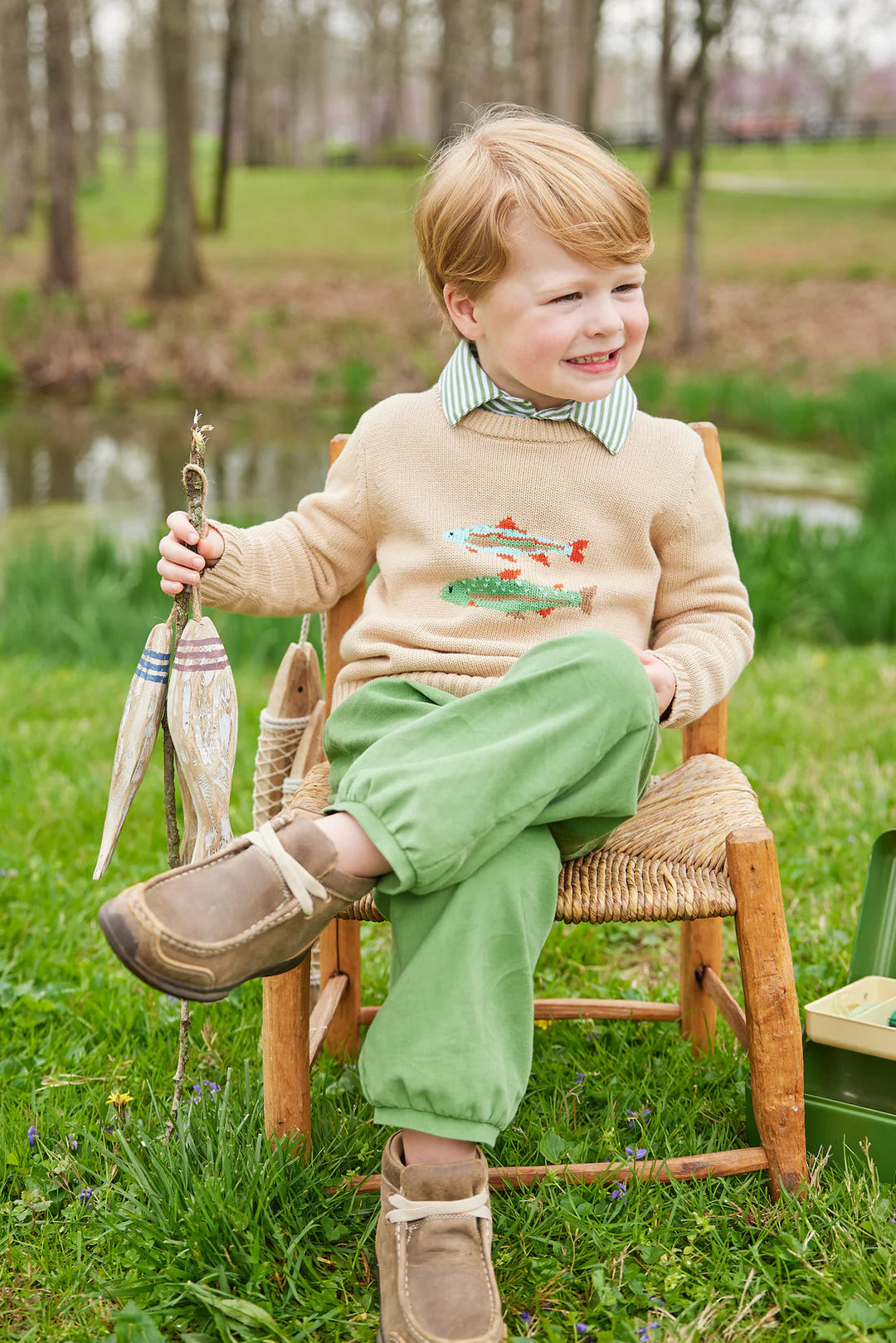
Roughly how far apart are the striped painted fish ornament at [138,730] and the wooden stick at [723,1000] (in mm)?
864

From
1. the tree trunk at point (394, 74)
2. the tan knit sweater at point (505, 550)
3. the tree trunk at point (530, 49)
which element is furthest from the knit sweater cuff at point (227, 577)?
the tree trunk at point (394, 74)

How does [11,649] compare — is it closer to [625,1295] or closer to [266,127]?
[625,1295]

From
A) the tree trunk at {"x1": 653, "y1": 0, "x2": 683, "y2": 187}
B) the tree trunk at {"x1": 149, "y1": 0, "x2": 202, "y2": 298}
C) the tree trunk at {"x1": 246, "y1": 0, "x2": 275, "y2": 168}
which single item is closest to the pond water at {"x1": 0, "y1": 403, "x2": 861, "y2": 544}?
the tree trunk at {"x1": 149, "y1": 0, "x2": 202, "y2": 298}

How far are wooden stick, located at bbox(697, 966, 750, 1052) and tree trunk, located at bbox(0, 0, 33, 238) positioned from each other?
18.8 meters

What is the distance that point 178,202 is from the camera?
13.7 meters

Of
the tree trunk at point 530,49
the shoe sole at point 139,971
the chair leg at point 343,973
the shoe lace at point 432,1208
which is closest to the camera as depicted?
the shoe sole at point 139,971

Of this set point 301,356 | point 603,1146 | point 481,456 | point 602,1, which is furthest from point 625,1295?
point 602,1

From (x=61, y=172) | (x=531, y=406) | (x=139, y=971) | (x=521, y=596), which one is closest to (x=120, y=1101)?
(x=139, y=971)

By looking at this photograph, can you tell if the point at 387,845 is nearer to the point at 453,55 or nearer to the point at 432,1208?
the point at 432,1208

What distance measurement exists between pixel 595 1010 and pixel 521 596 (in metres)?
0.72

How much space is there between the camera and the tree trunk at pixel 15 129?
18.0 metres

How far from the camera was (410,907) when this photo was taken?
1.50 metres

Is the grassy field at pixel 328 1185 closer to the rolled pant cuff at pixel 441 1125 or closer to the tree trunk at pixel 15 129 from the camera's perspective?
the rolled pant cuff at pixel 441 1125

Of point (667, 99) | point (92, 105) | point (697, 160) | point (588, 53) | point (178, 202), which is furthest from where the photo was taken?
point (92, 105)
